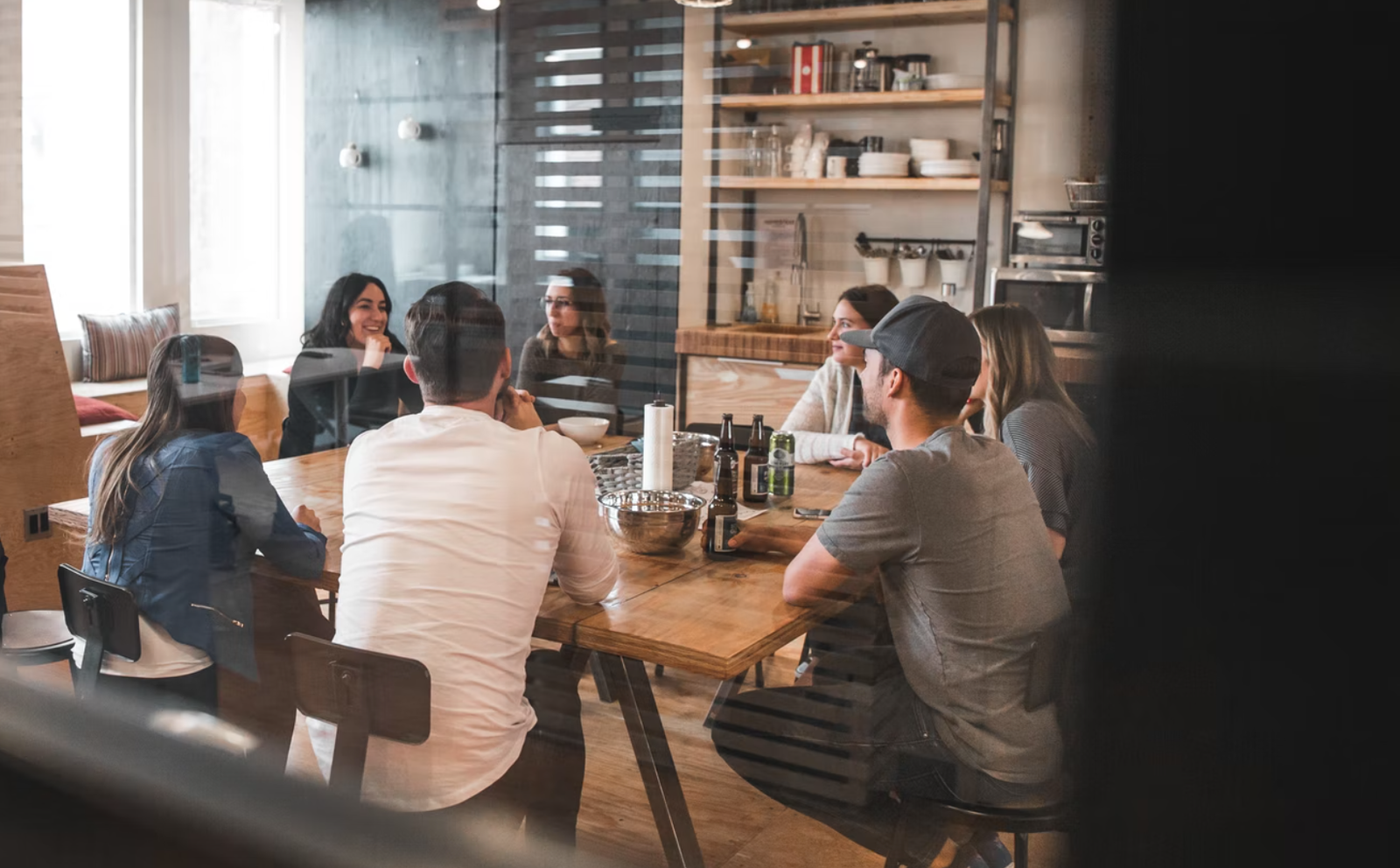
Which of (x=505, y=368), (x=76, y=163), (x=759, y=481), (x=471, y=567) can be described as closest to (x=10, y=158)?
(x=76, y=163)

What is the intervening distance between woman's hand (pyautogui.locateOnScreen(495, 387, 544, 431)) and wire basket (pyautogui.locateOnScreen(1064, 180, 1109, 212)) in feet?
1.41

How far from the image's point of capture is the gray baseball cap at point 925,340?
1.48 feet

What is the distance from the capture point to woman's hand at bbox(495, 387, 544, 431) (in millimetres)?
688

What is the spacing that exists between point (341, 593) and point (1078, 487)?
721mm

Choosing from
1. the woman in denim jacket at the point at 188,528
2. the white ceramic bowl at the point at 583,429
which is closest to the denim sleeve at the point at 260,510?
the woman in denim jacket at the point at 188,528

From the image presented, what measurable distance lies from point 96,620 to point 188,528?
0.09 metres

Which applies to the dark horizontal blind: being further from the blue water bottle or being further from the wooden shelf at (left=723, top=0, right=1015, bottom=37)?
the blue water bottle

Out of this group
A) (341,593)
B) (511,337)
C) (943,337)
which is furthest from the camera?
(341,593)

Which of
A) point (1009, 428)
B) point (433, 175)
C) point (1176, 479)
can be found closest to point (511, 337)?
point (433, 175)

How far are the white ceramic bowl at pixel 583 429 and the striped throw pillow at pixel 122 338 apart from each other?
266 millimetres

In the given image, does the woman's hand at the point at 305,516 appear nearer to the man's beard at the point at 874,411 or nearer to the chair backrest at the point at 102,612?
the chair backrest at the point at 102,612

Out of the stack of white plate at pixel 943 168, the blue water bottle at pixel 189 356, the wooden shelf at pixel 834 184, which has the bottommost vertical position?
the blue water bottle at pixel 189 356

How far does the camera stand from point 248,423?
0.73m

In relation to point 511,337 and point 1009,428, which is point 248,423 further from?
point 1009,428
